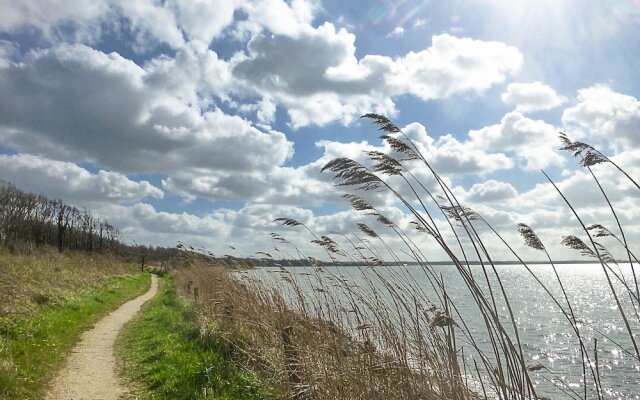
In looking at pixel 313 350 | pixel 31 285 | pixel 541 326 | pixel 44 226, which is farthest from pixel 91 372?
pixel 44 226

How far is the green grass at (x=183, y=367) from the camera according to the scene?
698cm

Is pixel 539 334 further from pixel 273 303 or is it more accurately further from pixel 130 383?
pixel 130 383


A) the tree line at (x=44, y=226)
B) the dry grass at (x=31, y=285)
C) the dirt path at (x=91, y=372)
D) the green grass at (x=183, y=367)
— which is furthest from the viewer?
the tree line at (x=44, y=226)

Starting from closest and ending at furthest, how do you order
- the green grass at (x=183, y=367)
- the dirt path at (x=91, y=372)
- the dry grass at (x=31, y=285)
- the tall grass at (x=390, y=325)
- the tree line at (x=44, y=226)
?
1. the tall grass at (x=390, y=325)
2. the green grass at (x=183, y=367)
3. the dirt path at (x=91, y=372)
4. the dry grass at (x=31, y=285)
5. the tree line at (x=44, y=226)

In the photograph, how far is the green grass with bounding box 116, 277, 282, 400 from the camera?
6984mm

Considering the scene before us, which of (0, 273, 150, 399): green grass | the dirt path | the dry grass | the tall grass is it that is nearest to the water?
the tall grass

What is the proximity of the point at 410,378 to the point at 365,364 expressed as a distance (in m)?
0.61

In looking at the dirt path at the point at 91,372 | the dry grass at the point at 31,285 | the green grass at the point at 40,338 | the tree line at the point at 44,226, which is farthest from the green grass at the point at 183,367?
the tree line at the point at 44,226

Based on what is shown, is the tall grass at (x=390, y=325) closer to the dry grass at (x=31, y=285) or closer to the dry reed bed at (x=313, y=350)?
the dry reed bed at (x=313, y=350)

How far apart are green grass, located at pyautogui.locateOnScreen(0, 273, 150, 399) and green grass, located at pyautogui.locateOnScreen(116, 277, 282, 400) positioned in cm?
126

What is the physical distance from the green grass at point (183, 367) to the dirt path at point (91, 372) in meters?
0.29

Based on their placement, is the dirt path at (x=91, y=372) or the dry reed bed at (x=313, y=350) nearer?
the dry reed bed at (x=313, y=350)

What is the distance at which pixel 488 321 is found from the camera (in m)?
3.63

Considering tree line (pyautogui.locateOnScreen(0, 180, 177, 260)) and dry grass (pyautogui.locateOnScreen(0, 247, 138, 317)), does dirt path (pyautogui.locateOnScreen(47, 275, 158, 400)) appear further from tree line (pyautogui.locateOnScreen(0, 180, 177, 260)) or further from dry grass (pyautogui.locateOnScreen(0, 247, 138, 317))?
tree line (pyautogui.locateOnScreen(0, 180, 177, 260))
